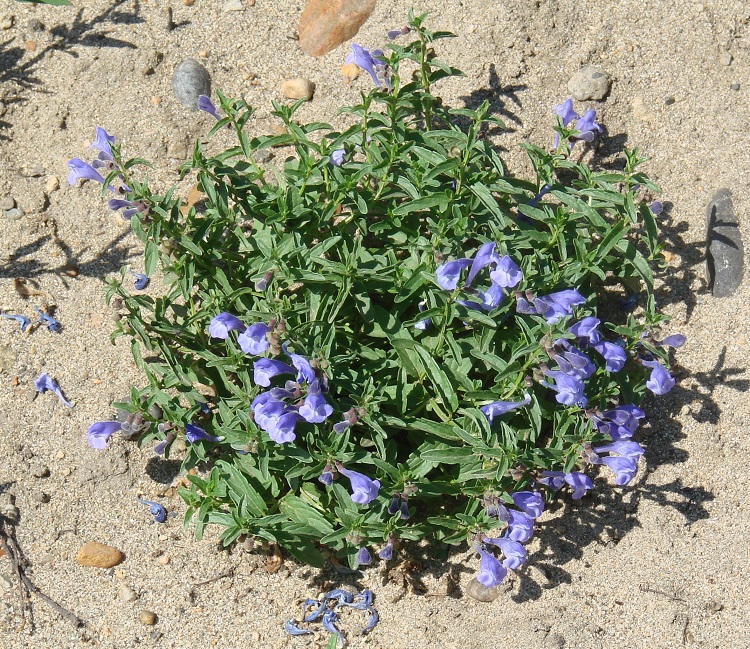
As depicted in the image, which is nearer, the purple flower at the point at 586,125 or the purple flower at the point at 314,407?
the purple flower at the point at 314,407

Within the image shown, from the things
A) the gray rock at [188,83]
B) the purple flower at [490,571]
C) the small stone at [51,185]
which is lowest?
the purple flower at [490,571]

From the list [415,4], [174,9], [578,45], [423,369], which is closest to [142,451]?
[423,369]

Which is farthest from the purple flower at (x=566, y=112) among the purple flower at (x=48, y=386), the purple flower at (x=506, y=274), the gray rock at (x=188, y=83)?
the purple flower at (x=48, y=386)

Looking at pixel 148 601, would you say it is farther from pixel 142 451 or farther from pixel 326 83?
pixel 326 83

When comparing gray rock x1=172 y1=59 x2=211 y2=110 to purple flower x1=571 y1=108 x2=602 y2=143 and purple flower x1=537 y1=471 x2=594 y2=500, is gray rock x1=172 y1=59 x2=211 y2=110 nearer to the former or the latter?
purple flower x1=571 y1=108 x2=602 y2=143

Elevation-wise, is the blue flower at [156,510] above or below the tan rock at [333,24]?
below

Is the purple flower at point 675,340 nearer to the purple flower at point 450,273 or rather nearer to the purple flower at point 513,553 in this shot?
the purple flower at point 450,273

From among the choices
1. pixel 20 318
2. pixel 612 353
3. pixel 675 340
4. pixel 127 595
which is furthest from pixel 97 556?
pixel 675 340
